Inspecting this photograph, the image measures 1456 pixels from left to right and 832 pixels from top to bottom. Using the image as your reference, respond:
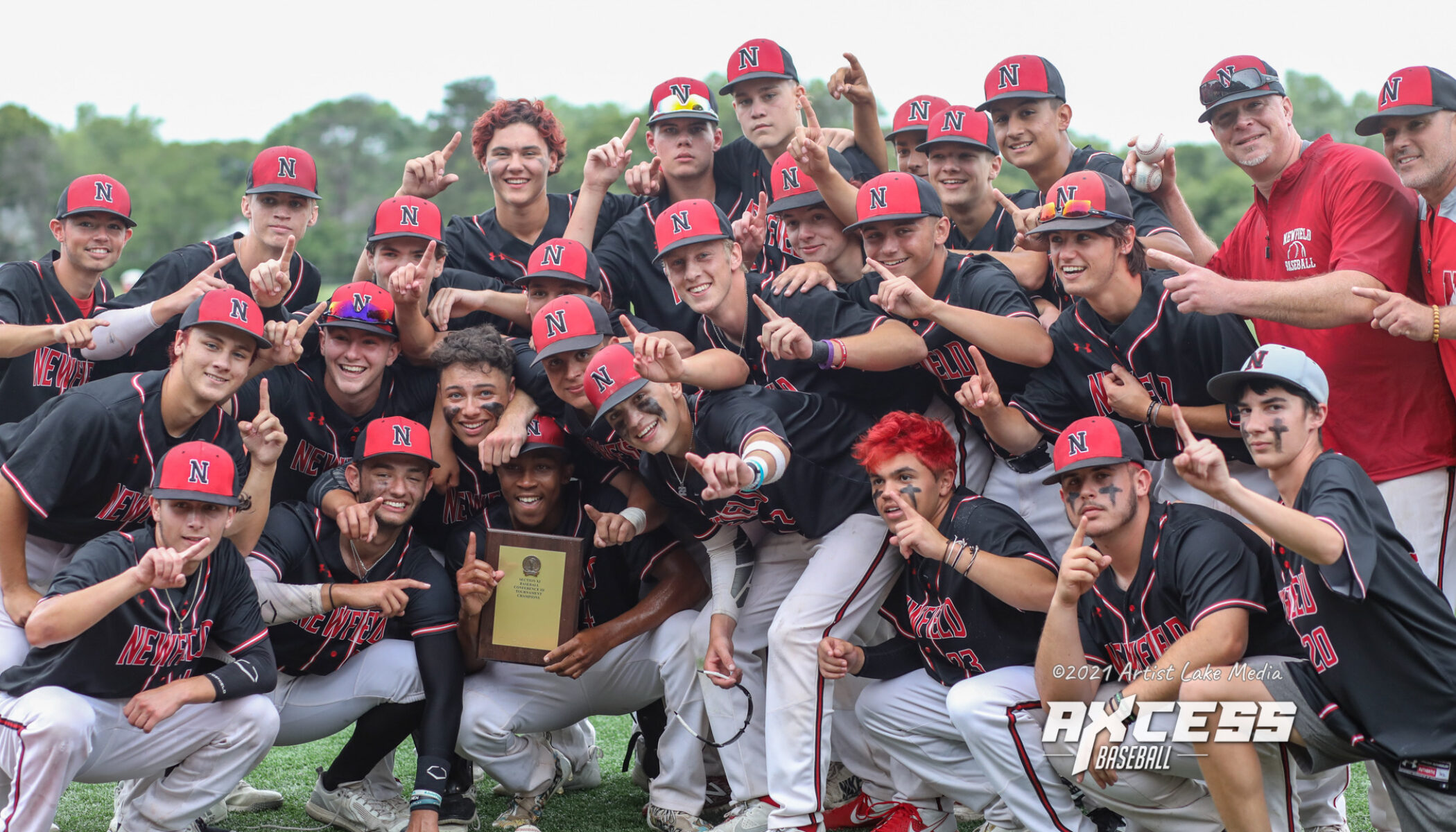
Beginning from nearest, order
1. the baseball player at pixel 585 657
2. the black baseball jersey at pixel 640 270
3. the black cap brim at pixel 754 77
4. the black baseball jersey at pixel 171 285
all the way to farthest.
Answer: the baseball player at pixel 585 657 < the black baseball jersey at pixel 171 285 < the black baseball jersey at pixel 640 270 < the black cap brim at pixel 754 77

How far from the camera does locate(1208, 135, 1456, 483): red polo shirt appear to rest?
513cm

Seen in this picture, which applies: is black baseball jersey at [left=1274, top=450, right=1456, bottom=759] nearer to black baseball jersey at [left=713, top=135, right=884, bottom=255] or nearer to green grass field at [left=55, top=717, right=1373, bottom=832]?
green grass field at [left=55, top=717, right=1373, bottom=832]

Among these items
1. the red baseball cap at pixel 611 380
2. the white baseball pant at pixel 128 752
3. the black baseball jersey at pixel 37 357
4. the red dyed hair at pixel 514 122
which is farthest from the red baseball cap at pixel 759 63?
the white baseball pant at pixel 128 752

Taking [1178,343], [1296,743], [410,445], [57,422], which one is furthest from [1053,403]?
[57,422]

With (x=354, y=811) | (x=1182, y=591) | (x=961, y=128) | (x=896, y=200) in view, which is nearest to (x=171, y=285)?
(x=354, y=811)

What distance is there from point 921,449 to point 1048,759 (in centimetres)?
135

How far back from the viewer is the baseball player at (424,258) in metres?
6.58

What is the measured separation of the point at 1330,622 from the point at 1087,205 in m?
1.94

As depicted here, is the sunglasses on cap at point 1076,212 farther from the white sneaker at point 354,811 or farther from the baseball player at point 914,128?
the white sneaker at point 354,811

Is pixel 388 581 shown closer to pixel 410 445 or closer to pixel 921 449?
pixel 410 445

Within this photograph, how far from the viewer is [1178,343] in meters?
5.23

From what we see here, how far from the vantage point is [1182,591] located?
15.4ft

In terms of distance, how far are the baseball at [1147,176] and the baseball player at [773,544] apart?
5.69 ft

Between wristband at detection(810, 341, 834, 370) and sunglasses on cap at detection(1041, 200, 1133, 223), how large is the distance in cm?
107
